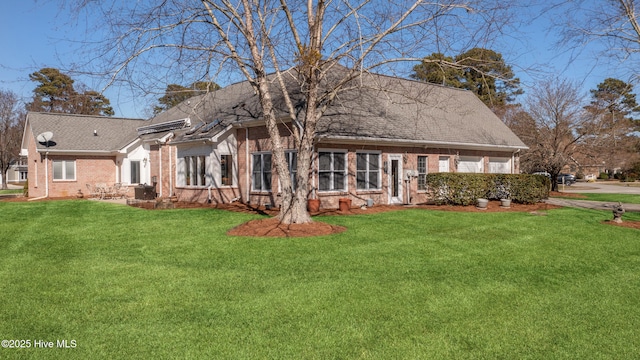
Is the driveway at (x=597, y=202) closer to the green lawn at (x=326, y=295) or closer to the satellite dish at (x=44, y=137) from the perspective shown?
the green lawn at (x=326, y=295)

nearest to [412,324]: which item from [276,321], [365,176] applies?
[276,321]

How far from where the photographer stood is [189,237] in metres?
10.8

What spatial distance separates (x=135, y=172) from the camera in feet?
86.1

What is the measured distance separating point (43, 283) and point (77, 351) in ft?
10.1

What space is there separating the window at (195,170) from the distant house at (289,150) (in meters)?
0.05

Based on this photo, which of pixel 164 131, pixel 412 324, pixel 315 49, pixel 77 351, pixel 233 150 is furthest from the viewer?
pixel 164 131

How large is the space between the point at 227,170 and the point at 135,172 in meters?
9.83

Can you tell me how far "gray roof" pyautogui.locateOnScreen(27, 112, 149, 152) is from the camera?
26234 millimetres

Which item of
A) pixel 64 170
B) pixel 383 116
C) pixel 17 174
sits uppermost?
pixel 383 116

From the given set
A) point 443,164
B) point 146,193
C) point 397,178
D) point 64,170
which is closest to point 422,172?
point 443,164

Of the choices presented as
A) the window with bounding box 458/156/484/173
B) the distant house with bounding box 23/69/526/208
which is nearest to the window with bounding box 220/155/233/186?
the distant house with bounding box 23/69/526/208

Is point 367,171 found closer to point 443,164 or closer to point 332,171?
point 332,171

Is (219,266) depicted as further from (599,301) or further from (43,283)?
(599,301)

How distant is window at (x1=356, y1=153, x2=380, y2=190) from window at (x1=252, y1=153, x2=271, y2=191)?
3662 millimetres
